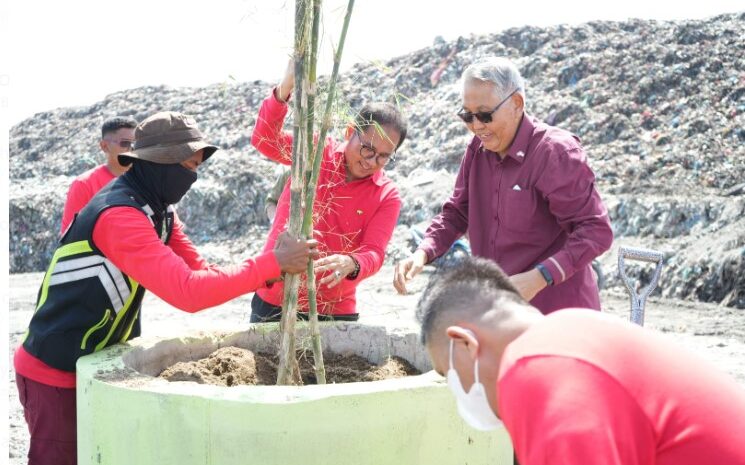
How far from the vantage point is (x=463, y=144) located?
14703 mm

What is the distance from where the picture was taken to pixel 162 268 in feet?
8.57

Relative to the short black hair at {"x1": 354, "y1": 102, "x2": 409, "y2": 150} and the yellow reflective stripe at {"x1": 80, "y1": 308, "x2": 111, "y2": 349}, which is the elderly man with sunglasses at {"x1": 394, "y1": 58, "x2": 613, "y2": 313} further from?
the yellow reflective stripe at {"x1": 80, "y1": 308, "x2": 111, "y2": 349}

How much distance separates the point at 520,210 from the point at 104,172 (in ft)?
8.29

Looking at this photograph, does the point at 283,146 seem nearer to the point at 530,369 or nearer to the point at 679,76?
the point at 530,369

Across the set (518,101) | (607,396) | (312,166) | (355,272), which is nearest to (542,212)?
(518,101)

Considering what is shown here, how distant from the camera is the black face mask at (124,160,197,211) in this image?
278 centimetres

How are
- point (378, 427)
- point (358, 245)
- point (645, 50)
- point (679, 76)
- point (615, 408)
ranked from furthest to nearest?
point (645, 50) → point (679, 76) → point (358, 245) → point (378, 427) → point (615, 408)

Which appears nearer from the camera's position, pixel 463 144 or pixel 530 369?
pixel 530 369

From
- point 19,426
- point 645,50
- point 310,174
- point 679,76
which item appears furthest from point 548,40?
point 310,174

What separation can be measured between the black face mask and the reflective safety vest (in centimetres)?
4

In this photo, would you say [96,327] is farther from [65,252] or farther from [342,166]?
[342,166]

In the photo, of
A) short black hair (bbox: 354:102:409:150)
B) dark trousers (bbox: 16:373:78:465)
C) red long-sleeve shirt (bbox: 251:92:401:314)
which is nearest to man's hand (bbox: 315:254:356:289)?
red long-sleeve shirt (bbox: 251:92:401:314)

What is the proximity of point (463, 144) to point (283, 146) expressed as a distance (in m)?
11.5

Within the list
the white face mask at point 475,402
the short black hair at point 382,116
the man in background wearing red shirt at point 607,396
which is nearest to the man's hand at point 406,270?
the short black hair at point 382,116
